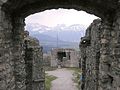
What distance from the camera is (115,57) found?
5.93 meters

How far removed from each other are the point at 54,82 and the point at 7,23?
1335cm

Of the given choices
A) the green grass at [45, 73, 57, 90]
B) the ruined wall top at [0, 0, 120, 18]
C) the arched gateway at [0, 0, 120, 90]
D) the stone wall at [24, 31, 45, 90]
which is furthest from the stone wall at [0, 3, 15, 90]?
the green grass at [45, 73, 57, 90]

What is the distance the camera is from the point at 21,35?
6.98m

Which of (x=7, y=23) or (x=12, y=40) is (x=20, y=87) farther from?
(x=7, y=23)

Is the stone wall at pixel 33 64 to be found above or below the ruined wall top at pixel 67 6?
below

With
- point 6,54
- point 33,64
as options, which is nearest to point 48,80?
point 33,64

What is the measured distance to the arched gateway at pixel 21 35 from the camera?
219 inches

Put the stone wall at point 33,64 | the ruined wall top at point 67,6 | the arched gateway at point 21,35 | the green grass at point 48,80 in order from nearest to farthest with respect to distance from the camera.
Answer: the arched gateway at point 21,35 → the ruined wall top at point 67,6 → the stone wall at point 33,64 → the green grass at point 48,80

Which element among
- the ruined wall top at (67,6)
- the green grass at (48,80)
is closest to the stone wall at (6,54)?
the ruined wall top at (67,6)

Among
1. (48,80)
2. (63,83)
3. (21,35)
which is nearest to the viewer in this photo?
(21,35)

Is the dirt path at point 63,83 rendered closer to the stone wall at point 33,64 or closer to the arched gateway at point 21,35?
the stone wall at point 33,64

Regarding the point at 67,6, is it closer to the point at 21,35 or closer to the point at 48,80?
the point at 21,35

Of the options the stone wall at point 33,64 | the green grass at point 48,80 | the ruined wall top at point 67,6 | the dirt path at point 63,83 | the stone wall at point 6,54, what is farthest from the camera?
the green grass at point 48,80

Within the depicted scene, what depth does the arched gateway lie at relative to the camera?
219 inches
